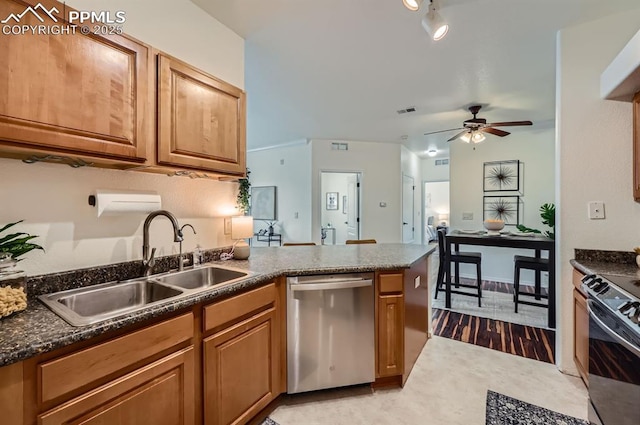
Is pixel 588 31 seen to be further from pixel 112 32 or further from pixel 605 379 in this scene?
pixel 112 32

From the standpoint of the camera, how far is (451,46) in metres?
2.49

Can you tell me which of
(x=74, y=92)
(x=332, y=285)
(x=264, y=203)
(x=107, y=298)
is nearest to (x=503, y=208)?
(x=332, y=285)

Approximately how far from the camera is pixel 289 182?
6340 mm

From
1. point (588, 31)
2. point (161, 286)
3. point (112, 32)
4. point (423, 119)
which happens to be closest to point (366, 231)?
point (423, 119)

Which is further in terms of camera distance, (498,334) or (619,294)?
(498,334)

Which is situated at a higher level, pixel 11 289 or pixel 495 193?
pixel 495 193

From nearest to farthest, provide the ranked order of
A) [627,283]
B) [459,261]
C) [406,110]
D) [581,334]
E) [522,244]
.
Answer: [627,283], [581,334], [522,244], [459,261], [406,110]

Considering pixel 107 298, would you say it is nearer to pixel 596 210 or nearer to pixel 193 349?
pixel 193 349

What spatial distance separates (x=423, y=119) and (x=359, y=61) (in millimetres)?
2139

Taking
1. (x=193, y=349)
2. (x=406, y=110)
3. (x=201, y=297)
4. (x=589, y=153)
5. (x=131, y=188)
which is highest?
(x=406, y=110)

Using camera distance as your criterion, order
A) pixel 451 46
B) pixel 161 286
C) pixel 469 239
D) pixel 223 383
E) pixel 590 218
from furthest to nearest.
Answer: pixel 469 239
pixel 451 46
pixel 590 218
pixel 161 286
pixel 223 383

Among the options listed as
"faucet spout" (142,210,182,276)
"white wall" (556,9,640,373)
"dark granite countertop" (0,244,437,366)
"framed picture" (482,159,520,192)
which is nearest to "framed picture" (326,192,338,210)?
"framed picture" (482,159,520,192)

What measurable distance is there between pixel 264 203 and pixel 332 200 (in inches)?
73.0

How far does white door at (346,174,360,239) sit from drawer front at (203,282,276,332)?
4.47 m
